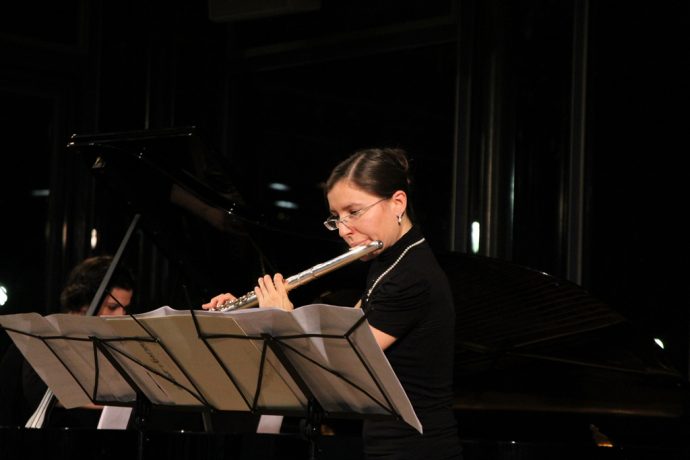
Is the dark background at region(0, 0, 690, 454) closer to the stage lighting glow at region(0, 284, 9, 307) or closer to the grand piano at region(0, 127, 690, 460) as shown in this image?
the stage lighting glow at region(0, 284, 9, 307)

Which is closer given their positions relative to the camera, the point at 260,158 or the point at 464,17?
the point at 464,17

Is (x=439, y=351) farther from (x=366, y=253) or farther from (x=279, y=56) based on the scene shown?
(x=279, y=56)

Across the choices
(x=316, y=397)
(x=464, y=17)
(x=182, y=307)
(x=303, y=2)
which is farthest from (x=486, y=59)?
(x=316, y=397)

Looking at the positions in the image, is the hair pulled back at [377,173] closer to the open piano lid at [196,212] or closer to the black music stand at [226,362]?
the black music stand at [226,362]

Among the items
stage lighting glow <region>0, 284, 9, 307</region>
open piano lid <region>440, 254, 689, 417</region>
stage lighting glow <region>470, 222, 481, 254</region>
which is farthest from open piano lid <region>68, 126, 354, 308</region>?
stage lighting glow <region>0, 284, 9, 307</region>

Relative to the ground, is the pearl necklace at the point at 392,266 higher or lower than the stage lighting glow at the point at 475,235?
lower

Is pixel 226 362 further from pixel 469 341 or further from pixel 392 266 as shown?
pixel 469 341

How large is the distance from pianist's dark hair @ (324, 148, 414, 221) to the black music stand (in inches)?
19.4

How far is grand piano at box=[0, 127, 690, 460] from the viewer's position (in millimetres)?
2977

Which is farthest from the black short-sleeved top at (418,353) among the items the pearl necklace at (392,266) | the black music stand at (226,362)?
the black music stand at (226,362)

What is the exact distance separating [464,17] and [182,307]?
1.91 m

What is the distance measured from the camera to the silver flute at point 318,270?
7.95ft

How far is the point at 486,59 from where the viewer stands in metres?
4.67

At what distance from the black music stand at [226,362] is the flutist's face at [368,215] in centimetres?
40
